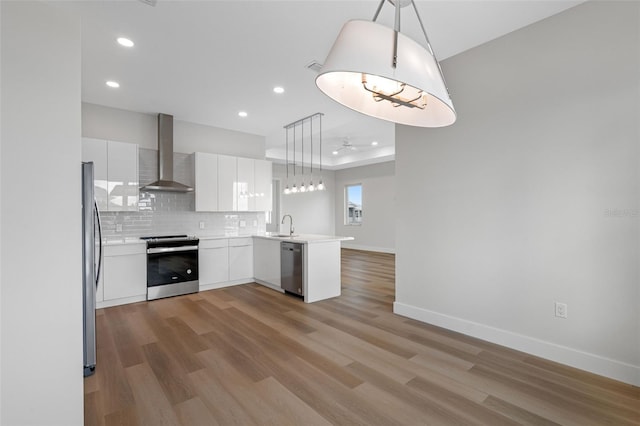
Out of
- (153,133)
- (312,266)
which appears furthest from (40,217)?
(153,133)

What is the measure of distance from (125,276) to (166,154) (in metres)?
1.96

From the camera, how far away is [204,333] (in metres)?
3.25

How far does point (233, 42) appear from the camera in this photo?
298 centimetres

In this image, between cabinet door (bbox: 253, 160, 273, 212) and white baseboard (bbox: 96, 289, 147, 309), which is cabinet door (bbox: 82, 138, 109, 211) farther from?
cabinet door (bbox: 253, 160, 273, 212)

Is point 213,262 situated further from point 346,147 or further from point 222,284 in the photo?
point 346,147

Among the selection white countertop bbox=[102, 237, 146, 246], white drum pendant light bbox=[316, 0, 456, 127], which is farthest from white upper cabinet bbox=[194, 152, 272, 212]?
white drum pendant light bbox=[316, 0, 456, 127]

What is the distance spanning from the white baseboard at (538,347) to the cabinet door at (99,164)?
174 inches

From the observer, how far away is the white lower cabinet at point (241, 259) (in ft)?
17.4

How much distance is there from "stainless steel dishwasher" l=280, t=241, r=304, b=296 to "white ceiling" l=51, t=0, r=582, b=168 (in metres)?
2.18

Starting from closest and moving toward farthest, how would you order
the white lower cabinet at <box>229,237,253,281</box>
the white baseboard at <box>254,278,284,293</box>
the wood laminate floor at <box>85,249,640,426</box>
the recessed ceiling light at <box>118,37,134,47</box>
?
the wood laminate floor at <box>85,249,640,426</box>
the recessed ceiling light at <box>118,37,134,47</box>
the white baseboard at <box>254,278,284,293</box>
the white lower cabinet at <box>229,237,253,281</box>

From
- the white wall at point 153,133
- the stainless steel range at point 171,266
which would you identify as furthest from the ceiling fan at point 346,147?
the stainless steel range at point 171,266

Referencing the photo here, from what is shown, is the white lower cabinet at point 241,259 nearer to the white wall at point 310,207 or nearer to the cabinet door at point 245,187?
the cabinet door at point 245,187

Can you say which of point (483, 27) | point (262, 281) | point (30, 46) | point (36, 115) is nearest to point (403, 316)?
point (262, 281)

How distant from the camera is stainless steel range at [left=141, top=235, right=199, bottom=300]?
4.46 meters
